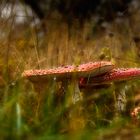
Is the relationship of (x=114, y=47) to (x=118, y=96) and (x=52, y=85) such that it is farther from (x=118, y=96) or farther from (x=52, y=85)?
(x=52, y=85)

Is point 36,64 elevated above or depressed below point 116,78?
above

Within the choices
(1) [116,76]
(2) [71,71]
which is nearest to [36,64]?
(1) [116,76]

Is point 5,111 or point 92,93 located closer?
point 5,111

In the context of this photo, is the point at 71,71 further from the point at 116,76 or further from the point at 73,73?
the point at 116,76

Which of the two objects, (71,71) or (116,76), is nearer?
(71,71)

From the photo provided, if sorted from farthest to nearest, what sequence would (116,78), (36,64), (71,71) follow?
(36,64), (116,78), (71,71)

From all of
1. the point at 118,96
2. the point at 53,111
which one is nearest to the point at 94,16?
the point at 118,96

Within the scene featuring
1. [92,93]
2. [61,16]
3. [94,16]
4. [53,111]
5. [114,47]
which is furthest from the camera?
[94,16]
